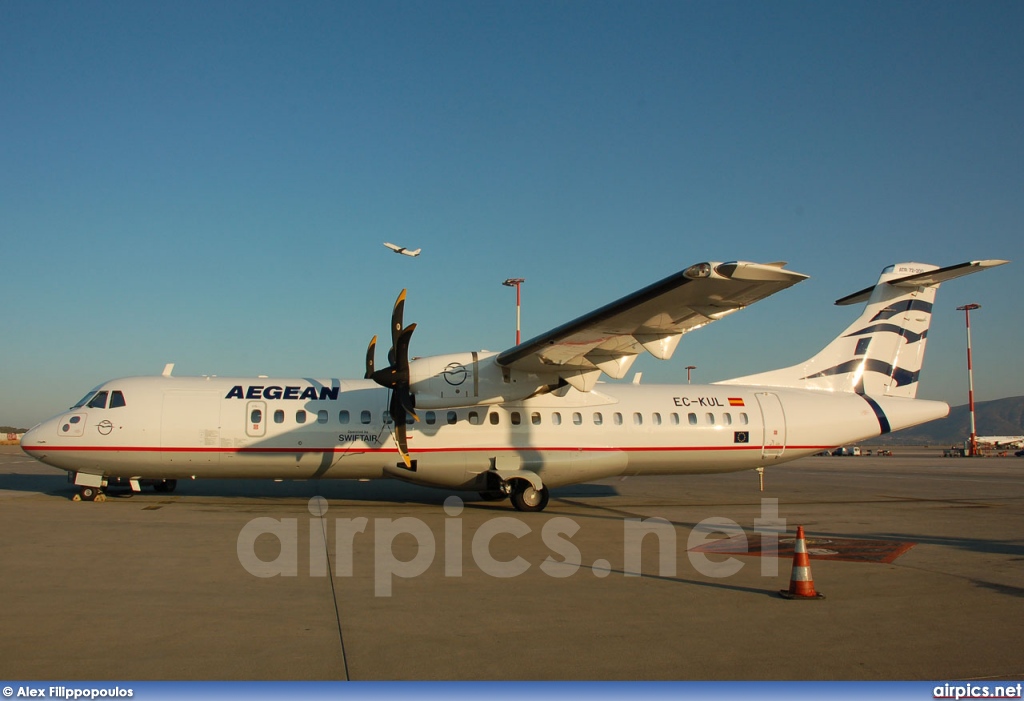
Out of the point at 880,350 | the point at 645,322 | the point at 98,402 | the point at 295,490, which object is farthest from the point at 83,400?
the point at 880,350

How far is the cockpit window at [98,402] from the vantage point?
15812 millimetres

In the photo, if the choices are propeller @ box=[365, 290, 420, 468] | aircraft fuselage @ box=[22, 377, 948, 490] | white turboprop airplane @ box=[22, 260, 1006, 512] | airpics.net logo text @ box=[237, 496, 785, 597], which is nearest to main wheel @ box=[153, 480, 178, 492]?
white turboprop airplane @ box=[22, 260, 1006, 512]

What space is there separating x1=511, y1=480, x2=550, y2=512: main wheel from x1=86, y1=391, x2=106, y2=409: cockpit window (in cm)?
916

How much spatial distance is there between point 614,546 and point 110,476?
11901 millimetres

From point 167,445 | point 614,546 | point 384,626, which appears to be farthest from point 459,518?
point 384,626

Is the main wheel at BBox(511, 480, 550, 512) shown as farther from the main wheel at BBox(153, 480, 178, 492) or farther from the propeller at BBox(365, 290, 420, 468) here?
the main wheel at BBox(153, 480, 178, 492)

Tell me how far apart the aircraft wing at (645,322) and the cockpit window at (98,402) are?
874cm

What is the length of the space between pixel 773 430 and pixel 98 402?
1546 cm

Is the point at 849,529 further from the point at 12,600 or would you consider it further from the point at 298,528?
the point at 12,600

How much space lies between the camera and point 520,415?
16594mm

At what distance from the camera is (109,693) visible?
3771 millimetres

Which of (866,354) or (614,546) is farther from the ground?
(866,354)

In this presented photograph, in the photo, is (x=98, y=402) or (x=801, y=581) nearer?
(x=801, y=581)

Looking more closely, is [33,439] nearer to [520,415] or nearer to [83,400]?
[83,400]
